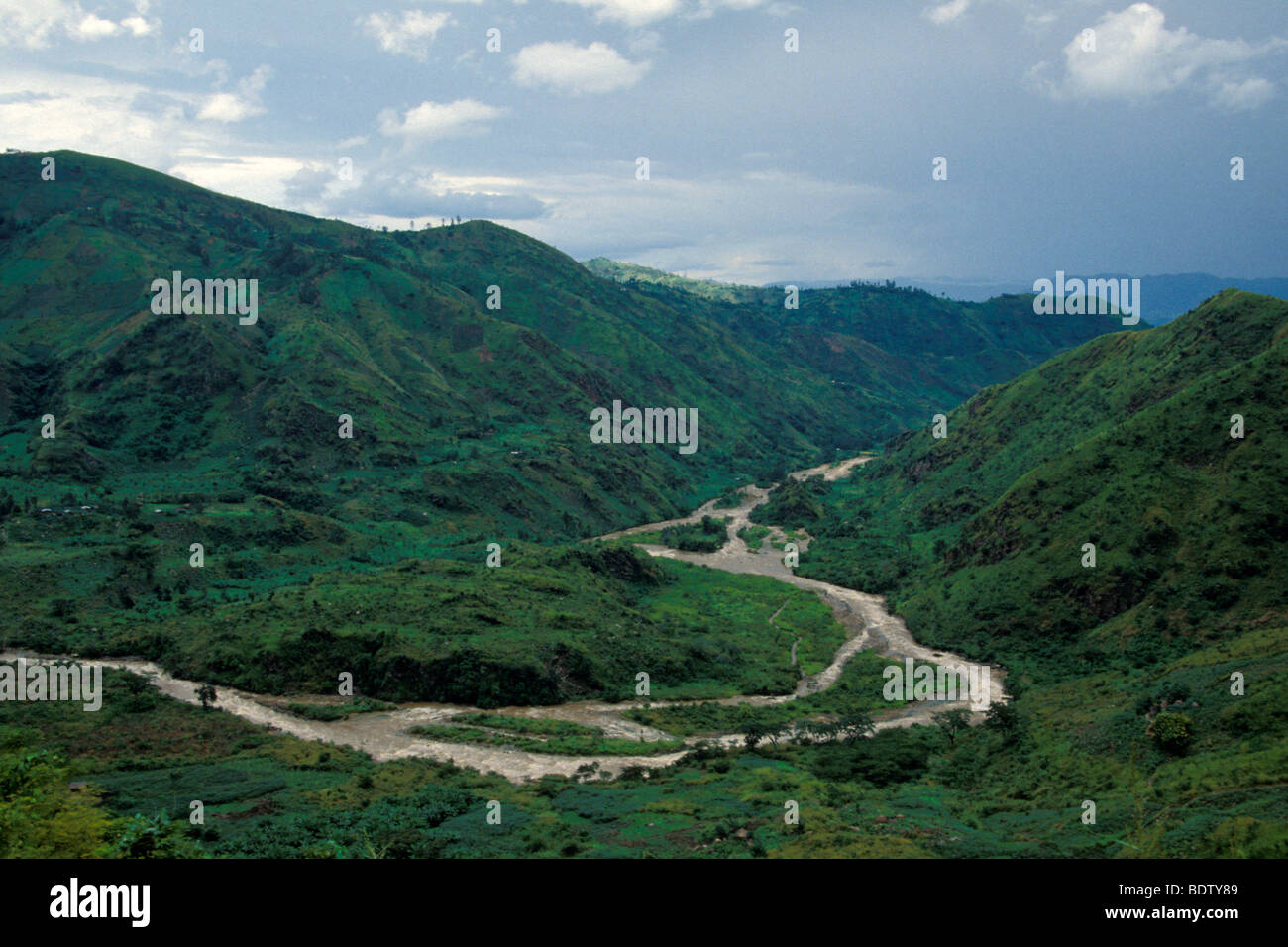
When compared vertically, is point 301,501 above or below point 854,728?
above

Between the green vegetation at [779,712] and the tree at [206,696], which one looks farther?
the green vegetation at [779,712]

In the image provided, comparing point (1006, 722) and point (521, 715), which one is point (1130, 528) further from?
point (521, 715)

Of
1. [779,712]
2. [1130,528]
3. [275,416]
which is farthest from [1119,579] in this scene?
[275,416]

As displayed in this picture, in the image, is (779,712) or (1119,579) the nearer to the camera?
(779,712)

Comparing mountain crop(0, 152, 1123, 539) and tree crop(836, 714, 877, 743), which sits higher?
mountain crop(0, 152, 1123, 539)

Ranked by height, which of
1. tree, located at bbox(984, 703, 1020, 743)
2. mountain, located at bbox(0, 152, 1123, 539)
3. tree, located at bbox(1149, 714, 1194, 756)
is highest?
mountain, located at bbox(0, 152, 1123, 539)

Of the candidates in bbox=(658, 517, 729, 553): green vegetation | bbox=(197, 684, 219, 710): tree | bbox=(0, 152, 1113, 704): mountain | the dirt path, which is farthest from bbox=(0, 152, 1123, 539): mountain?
bbox=(197, 684, 219, 710): tree

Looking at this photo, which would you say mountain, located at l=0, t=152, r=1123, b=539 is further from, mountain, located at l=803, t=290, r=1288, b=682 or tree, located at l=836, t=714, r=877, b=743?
tree, located at l=836, t=714, r=877, b=743

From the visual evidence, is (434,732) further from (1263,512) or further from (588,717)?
(1263,512)

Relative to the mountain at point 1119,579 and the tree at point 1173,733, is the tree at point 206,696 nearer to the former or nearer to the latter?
the mountain at point 1119,579

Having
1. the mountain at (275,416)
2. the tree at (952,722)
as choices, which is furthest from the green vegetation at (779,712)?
the mountain at (275,416)

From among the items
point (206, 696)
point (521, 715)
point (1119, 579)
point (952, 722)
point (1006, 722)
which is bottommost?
point (521, 715)
